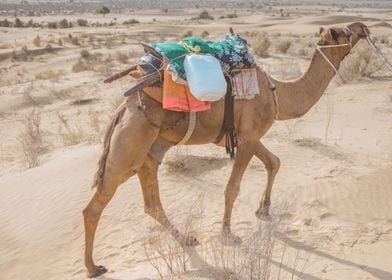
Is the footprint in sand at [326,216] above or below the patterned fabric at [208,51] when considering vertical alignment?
below

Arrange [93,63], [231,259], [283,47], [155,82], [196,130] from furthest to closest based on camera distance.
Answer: [283,47], [93,63], [196,130], [155,82], [231,259]

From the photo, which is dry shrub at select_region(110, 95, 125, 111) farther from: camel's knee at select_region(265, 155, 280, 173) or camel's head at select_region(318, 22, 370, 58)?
camel's head at select_region(318, 22, 370, 58)

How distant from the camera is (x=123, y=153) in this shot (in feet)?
17.3

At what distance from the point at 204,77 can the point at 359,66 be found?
12.4 metres

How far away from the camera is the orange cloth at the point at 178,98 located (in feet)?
17.2

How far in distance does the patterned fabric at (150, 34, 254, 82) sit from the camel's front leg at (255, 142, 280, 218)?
127 cm

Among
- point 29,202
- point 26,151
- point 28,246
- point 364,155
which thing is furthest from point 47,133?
point 364,155

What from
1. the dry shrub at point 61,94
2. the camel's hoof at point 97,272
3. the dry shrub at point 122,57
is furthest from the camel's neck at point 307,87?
the dry shrub at point 122,57

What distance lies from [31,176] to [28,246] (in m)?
2.06

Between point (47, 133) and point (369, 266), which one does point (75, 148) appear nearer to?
point (47, 133)

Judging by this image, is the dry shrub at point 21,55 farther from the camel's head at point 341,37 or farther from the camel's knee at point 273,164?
the camel's head at point 341,37

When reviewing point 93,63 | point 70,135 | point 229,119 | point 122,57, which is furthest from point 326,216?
point 122,57

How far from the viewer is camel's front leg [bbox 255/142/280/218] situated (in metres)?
6.63

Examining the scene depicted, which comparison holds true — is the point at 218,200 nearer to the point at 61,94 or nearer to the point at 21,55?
the point at 61,94
